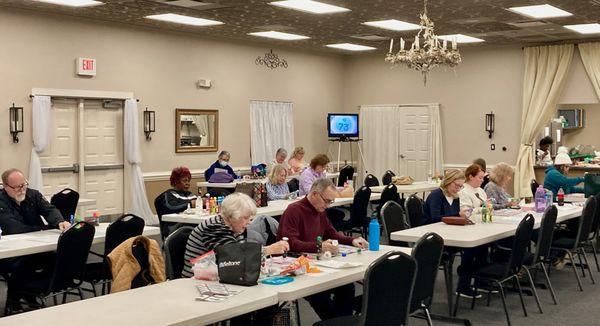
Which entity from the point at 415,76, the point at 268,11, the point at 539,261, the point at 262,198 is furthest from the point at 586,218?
the point at 415,76

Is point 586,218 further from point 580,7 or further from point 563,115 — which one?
point 563,115

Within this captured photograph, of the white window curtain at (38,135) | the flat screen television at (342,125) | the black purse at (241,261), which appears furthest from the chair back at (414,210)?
the flat screen television at (342,125)

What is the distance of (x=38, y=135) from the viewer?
33.2 ft

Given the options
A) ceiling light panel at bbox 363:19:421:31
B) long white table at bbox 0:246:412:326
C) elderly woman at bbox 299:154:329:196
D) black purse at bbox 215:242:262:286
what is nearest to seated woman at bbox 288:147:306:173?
ceiling light panel at bbox 363:19:421:31

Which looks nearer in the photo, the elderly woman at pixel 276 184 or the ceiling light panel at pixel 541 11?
the elderly woman at pixel 276 184

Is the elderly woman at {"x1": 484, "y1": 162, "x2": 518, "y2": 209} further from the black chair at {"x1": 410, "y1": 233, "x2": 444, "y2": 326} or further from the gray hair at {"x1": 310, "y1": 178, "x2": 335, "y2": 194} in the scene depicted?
the black chair at {"x1": 410, "y1": 233, "x2": 444, "y2": 326}

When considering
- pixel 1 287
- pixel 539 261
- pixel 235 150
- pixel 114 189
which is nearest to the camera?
pixel 539 261

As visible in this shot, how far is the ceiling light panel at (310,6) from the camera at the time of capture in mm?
9383

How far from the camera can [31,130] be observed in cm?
1016

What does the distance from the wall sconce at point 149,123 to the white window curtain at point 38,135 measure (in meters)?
1.79

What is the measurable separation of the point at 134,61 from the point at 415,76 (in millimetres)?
6002

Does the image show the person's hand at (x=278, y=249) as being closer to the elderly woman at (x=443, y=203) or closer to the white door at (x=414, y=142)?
the elderly woman at (x=443, y=203)

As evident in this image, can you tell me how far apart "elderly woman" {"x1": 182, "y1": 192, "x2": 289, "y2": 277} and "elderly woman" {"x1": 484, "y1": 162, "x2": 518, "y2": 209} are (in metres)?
3.97

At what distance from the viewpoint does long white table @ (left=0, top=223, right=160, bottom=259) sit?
515 cm
